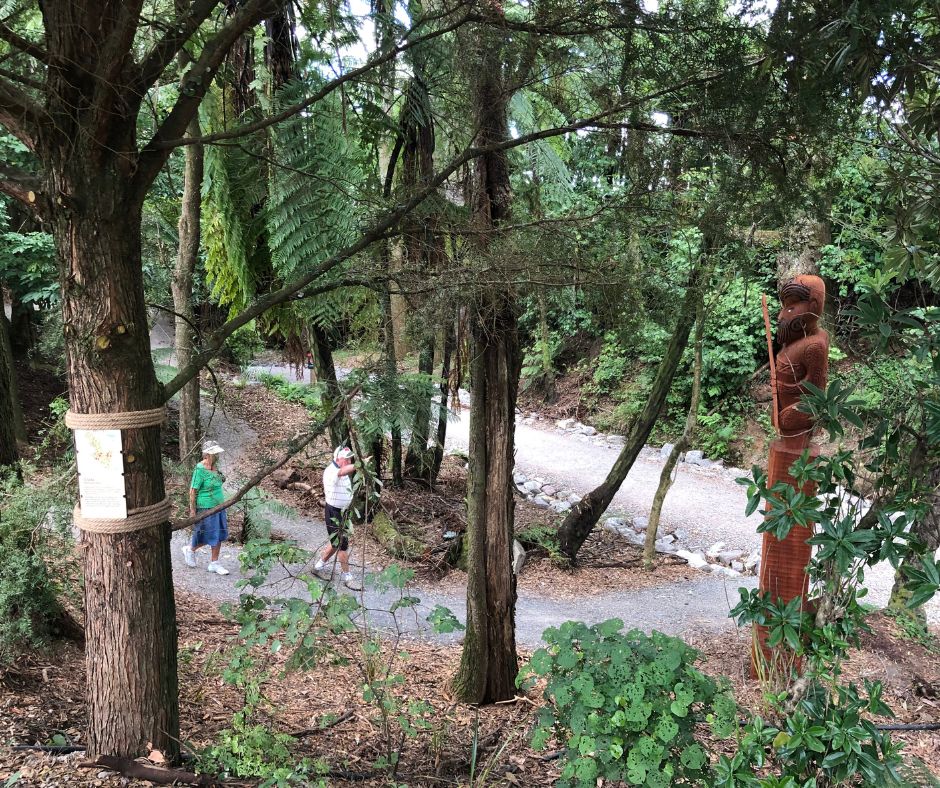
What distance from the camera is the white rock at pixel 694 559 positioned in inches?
338

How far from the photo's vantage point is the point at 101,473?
251cm

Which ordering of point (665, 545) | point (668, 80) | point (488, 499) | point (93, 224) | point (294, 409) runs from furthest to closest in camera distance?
1. point (294, 409)
2. point (665, 545)
3. point (488, 499)
4. point (668, 80)
5. point (93, 224)

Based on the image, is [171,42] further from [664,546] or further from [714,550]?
[714,550]

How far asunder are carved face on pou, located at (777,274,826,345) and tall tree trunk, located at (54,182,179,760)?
13.1ft

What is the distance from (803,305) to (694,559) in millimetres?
5021

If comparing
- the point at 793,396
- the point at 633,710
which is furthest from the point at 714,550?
the point at 633,710

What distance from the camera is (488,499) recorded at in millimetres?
4574

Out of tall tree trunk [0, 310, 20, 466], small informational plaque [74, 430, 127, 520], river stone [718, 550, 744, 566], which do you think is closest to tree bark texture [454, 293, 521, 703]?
small informational plaque [74, 430, 127, 520]

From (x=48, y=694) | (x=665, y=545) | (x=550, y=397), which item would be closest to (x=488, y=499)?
(x=48, y=694)

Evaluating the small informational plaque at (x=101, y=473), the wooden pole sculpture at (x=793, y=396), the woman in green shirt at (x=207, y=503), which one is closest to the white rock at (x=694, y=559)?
the wooden pole sculpture at (x=793, y=396)

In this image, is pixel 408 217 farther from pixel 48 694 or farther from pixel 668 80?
pixel 48 694

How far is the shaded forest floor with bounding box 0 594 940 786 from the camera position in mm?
3053

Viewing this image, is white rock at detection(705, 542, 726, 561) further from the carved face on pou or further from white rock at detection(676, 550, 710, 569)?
the carved face on pou

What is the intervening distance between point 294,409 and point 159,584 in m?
11.9
